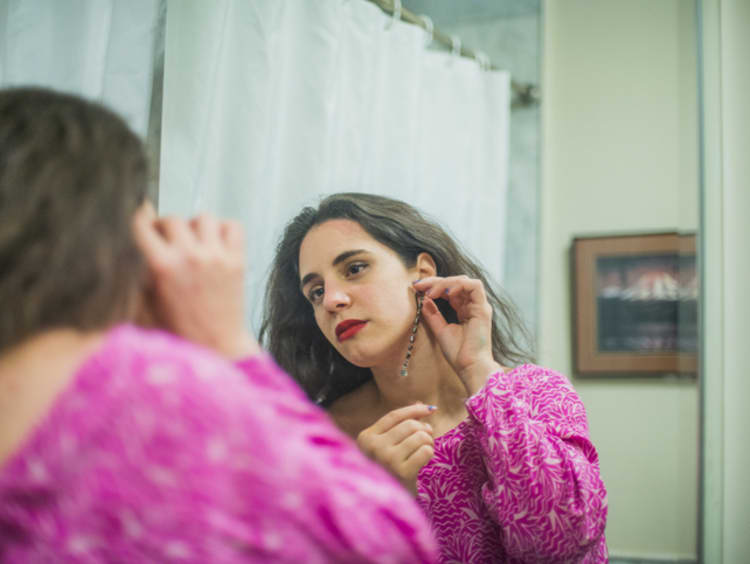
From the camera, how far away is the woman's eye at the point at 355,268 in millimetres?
892

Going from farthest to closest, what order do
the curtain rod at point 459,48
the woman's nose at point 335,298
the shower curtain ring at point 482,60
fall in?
the shower curtain ring at point 482,60
the curtain rod at point 459,48
the woman's nose at point 335,298

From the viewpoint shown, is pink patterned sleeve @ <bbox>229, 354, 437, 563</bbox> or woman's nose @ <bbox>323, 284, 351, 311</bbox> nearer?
pink patterned sleeve @ <bbox>229, 354, 437, 563</bbox>

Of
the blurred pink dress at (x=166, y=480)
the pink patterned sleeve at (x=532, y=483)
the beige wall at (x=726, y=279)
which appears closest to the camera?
the blurred pink dress at (x=166, y=480)

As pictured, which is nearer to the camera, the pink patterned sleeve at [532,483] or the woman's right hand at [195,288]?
the woman's right hand at [195,288]

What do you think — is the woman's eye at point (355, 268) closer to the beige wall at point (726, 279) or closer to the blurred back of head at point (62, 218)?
the blurred back of head at point (62, 218)

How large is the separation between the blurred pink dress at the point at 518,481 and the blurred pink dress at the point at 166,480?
1.35 feet

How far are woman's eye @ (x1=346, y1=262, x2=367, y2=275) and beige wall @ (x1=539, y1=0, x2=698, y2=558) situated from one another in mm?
697

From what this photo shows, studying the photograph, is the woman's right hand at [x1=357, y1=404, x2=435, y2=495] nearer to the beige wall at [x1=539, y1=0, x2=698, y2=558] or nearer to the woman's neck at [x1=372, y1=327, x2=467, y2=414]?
the woman's neck at [x1=372, y1=327, x2=467, y2=414]

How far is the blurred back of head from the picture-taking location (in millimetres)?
377

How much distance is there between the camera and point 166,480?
14.2 inches

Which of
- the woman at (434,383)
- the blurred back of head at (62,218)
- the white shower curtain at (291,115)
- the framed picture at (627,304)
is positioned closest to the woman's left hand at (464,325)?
the woman at (434,383)

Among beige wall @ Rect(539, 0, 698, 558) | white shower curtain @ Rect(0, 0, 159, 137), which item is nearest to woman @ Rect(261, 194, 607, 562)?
white shower curtain @ Rect(0, 0, 159, 137)

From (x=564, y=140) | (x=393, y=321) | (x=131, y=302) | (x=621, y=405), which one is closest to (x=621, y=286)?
(x=621, y=405)

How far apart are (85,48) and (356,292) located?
1.41 feet
